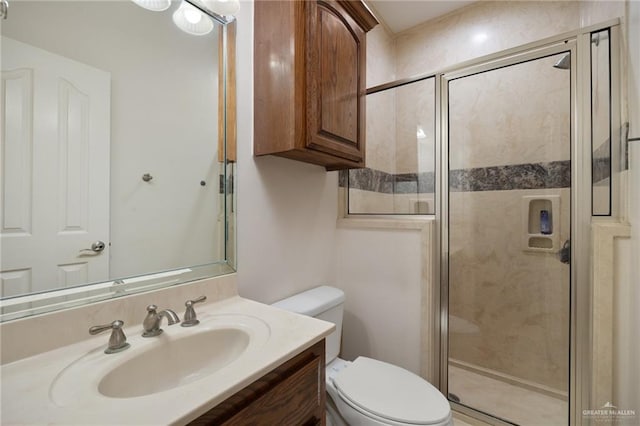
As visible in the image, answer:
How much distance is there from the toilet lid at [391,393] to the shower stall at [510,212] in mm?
431

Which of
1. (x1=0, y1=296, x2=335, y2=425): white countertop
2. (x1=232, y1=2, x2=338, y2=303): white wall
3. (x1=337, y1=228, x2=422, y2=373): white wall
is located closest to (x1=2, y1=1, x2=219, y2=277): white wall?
(x1=232, y1=2, x2=338, y2=303): white wall

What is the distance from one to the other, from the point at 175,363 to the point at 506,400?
171 cm

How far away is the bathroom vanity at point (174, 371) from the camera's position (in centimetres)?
47

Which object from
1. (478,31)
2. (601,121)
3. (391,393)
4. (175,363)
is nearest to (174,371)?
(175,363)

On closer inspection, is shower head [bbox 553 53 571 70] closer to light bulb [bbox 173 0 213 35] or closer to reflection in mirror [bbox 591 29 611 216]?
reflection in mirror [bbox 591 29 611 216]

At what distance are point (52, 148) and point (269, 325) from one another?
2.53 ft

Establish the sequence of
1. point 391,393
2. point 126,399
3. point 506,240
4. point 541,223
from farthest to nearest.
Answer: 1. point 506,240
2. point 541,223
3. point 391,393
4. point 126,399

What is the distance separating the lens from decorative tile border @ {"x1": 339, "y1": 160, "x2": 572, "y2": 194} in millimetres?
1332

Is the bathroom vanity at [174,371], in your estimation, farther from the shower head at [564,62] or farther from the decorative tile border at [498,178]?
the shower head at [564,62]

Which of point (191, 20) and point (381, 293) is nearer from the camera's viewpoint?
point (191, 20)

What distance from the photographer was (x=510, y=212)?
4.89 feet

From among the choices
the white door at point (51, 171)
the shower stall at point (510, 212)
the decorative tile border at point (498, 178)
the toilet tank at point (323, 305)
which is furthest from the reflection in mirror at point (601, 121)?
the white door at point (51, 171)

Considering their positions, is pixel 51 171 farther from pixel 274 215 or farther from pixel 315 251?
pixel 315 251

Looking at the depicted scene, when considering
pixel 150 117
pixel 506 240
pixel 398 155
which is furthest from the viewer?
pixel 398 155
